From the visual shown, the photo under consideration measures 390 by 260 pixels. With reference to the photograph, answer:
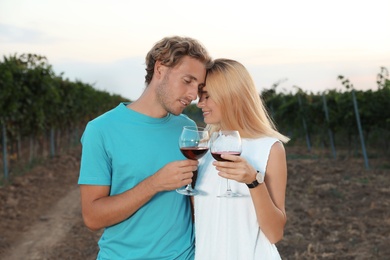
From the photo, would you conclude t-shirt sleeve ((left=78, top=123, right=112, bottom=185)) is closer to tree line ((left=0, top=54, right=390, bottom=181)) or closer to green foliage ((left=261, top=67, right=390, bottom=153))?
tree line ((left=0, top=54, right=390, bottom=181))

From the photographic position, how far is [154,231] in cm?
237

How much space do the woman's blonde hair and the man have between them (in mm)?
109

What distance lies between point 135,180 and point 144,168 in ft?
0.21

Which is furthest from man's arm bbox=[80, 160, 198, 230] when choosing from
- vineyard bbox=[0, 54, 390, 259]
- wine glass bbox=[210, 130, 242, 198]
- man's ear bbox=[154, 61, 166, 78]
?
vineyard bbox=[0, 54, 390, 259]

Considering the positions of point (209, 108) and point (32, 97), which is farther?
point (32, 97)

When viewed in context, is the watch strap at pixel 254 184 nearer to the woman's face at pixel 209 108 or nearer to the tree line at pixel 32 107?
the woman's face at pixel 209 108

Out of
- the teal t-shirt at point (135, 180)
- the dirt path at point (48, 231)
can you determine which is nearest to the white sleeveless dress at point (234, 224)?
the teal t-shirt at point (135, 180)

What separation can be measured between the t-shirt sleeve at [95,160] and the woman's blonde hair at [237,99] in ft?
1.70

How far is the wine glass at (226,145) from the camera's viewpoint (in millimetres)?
2137

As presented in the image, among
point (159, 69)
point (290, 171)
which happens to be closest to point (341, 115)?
point (290, 171)

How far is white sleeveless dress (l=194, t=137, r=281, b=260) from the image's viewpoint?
2.26 meters

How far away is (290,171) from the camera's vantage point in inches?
480

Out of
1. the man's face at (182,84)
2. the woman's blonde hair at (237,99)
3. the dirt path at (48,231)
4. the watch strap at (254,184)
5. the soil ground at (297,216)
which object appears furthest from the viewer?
the dirt path at (48,231)

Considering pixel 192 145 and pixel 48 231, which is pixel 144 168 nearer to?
pixel 192 145
